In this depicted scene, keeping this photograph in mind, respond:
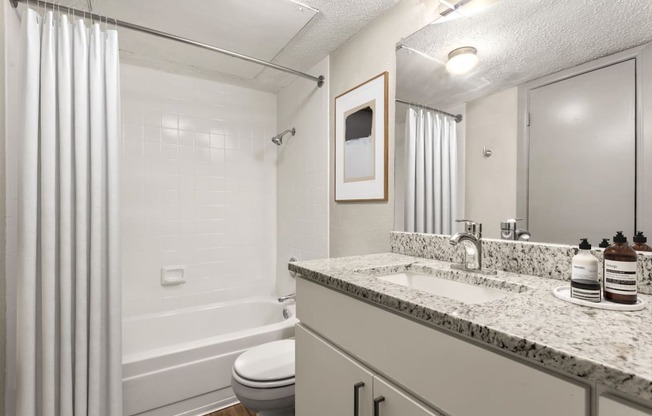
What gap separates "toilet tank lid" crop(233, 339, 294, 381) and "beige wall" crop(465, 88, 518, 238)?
1.06 m

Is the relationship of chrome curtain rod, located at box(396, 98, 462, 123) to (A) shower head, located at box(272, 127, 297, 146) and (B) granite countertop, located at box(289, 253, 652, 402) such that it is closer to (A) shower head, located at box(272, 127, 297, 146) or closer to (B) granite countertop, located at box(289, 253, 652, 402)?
(B) granite countertop, located at box(289, 253, 652, 402)

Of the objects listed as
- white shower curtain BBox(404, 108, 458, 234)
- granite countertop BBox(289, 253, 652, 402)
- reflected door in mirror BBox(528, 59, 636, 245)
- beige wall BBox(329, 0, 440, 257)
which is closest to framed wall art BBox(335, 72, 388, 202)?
beige wall BBox(329, 0, 440, 257)

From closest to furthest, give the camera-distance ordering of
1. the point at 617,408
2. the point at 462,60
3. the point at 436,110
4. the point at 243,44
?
the point at 617,408
the point at 462,60
the point at 436,110
the point at 243,44

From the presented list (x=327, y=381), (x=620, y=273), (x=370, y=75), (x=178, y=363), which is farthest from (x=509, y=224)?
(x=178, y=363)

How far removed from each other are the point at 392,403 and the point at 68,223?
4.81 ft

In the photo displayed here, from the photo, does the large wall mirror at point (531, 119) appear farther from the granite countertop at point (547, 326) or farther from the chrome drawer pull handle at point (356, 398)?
the chrome drawer pull handle at point (356, 398)

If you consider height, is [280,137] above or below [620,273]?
above

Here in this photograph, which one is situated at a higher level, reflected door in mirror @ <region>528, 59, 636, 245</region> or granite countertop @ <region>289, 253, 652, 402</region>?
reflected door in mirror @ <region>528, 59, 636, 245</region>

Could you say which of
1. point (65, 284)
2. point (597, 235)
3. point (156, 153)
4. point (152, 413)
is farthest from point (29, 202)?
point (597, 235)

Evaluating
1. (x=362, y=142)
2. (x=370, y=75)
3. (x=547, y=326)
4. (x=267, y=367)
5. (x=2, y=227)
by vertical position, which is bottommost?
(x=267, y=367)

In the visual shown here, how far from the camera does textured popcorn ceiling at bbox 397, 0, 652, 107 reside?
2.72ft

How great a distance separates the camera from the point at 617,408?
0.40 meters

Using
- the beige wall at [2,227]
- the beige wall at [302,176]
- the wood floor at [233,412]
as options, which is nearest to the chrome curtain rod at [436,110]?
the beige wall at [302,176]

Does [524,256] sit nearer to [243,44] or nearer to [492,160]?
[492,160]
